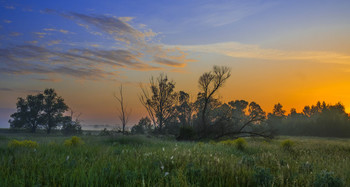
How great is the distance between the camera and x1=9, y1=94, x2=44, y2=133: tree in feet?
139

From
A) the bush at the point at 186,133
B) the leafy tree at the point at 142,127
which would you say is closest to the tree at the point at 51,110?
the leafy tree at the point at 142,127

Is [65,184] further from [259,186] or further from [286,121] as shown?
[286,121]

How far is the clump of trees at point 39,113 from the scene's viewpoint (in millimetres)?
42281

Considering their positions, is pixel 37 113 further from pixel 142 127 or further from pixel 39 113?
pixel 142 127

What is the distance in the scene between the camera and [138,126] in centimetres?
3881

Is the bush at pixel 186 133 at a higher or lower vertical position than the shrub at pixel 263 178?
lower

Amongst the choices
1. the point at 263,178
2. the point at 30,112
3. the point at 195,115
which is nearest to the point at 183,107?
the point at 195,115

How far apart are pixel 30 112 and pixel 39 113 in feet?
4.92

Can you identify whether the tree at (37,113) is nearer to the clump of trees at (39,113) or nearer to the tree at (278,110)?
the clump of trees at (39,113)

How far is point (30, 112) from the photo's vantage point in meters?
42.5

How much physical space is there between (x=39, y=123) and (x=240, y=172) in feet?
155

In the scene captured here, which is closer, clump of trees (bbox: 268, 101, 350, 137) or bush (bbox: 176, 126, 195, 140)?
bush (bbox: 176, 126, 195, 140)

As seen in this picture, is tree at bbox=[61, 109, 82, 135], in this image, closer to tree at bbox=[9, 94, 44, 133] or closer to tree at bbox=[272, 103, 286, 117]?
tree at bbox=[9, 94, 44, 133]

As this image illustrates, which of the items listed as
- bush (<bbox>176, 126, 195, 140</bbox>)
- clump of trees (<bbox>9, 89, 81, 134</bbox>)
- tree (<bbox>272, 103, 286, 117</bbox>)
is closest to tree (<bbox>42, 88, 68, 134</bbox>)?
clump of trees (<bbox>9, 89, 81, 134</bbox>)
